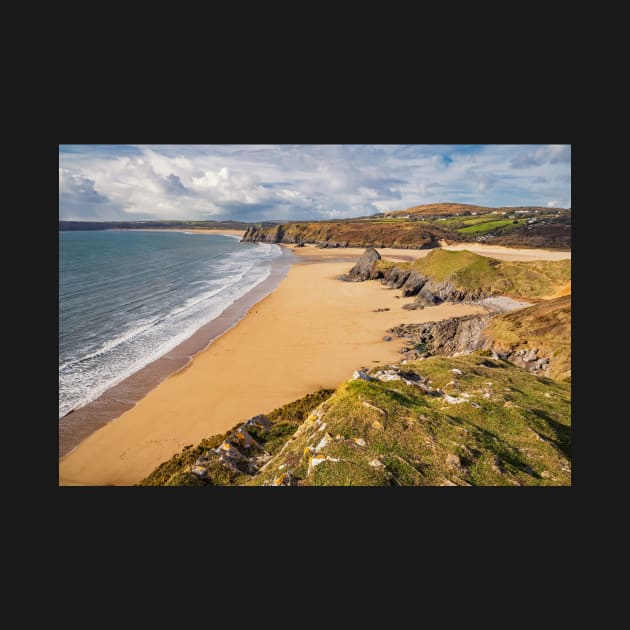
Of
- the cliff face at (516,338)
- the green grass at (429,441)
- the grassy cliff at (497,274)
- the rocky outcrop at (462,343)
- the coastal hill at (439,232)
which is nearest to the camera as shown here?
the green grass at (429,441)

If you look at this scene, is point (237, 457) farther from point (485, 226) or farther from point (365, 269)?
point (485, 226)

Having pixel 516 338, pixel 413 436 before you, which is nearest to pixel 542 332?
pixel 516 338

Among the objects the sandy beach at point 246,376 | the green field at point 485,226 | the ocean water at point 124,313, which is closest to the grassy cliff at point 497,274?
the sandy beach at point 246,376

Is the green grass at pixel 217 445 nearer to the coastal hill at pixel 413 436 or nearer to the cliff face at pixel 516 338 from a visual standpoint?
the coastal hill at pixel 413 436

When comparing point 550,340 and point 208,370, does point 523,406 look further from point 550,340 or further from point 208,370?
point 208,370

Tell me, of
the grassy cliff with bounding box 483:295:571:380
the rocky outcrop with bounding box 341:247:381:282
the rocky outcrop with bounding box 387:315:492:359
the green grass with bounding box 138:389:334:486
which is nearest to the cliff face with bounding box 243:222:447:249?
the rocky outcrop with bounding box 341:247:381:282

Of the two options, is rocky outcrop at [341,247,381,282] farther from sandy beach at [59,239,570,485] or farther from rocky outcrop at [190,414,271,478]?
rocky outcrop at [190,414,271,478]
